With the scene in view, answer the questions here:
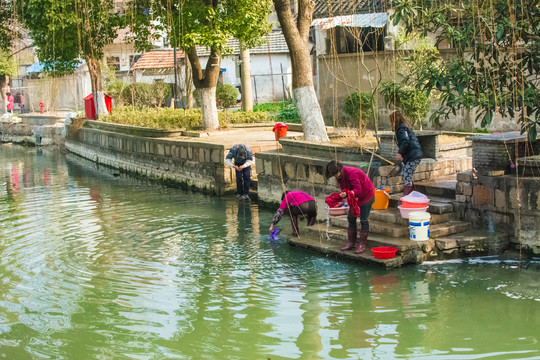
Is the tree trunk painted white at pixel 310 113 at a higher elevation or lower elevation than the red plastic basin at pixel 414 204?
higher

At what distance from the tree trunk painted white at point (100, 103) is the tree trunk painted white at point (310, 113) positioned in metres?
16.6

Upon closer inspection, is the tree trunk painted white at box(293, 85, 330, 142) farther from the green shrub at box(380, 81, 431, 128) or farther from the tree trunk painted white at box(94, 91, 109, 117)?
the tree trunk painted white at box(94, 91, 109, 117)

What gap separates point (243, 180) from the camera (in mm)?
16938

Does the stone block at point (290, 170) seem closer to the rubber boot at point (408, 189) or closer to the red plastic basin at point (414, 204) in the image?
the rubber boot at point (408, 189)

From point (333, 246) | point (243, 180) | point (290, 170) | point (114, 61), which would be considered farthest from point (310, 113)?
point (114, 61)

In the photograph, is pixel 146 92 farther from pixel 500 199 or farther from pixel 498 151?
pixel 500 199

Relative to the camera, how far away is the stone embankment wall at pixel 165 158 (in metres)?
18.3

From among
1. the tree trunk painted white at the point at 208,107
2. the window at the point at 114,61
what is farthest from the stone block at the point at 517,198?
the window at the point at 114,61

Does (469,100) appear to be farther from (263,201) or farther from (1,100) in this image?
(1,100)

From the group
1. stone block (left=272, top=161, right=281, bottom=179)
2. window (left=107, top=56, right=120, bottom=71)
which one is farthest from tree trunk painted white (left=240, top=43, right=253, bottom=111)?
window (left=107, top=56, right=120, bottom=71)

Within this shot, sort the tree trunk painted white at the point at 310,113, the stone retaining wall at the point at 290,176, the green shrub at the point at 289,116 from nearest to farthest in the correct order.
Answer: the stone retaining wall at the point at 290,176 → the tree trunk painted white at the point at 310,113 → the green shrub at the point at 289,116

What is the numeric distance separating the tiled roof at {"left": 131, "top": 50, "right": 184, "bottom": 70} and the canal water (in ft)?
90.9

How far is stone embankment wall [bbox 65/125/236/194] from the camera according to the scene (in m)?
18.3

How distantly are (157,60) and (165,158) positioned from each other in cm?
2132
